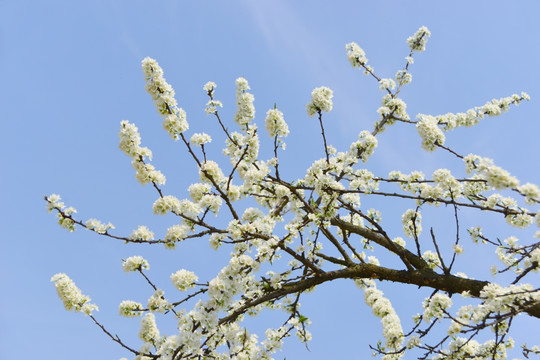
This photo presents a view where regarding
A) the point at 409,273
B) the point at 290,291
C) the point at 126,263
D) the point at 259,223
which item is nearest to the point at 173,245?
the point at 126,263

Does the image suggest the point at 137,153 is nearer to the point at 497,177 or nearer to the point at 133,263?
the point at 133,263

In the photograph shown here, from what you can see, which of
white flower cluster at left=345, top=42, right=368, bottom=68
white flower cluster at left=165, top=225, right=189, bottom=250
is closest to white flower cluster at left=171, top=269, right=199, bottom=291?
white flower cluster at left=165, top=225, right=189, bottom=250

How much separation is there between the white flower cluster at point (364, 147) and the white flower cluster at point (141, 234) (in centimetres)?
353

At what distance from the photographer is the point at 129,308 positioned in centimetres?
743

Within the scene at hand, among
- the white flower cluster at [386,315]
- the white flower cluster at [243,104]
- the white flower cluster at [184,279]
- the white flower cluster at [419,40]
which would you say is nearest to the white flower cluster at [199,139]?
the white flower cluster at [243,104]

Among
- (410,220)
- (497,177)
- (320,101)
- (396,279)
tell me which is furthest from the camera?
(410,220)

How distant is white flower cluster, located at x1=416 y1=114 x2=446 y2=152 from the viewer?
6.64 m

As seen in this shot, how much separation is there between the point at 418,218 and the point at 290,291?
3605 mm

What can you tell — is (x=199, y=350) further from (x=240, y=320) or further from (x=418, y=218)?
(x=418, y=218)

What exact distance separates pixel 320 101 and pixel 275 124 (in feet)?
3.13

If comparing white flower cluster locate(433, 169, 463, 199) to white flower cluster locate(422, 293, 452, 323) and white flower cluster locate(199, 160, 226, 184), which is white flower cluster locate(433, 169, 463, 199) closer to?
white flower cluster locate(422, 293, 452, 323)

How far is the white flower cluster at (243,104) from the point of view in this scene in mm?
8023

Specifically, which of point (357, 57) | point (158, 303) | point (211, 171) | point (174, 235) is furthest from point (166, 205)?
point (357, 57)

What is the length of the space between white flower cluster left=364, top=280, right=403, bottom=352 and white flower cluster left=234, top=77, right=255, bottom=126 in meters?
4.30
